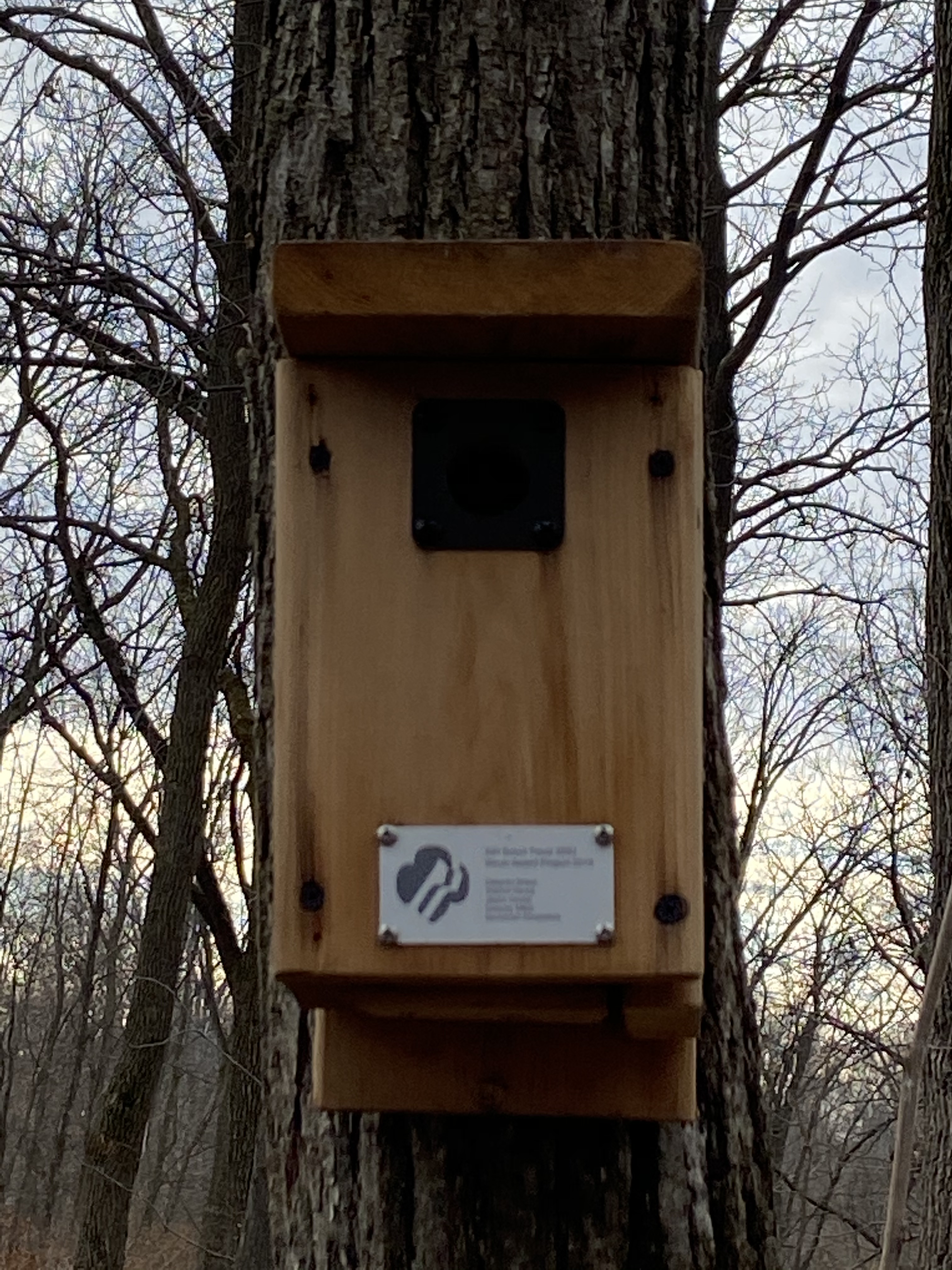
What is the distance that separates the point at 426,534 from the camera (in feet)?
4.45

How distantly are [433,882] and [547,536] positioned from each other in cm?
34

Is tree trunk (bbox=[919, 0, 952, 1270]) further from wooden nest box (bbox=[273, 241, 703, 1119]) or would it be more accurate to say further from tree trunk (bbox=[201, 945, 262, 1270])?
tree trunk (bbox=[201, 945, 262, 1270])

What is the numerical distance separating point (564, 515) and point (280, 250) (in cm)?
35

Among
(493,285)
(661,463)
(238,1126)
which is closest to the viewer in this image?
(493,285)

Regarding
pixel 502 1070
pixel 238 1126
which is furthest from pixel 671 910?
pixel 238 1126

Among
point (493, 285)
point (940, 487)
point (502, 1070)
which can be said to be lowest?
point (502, 1070)

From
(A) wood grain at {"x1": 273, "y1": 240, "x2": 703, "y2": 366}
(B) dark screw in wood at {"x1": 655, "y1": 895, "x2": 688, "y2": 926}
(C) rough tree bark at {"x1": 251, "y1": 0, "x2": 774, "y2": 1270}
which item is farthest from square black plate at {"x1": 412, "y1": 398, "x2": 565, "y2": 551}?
(B) dark screw in wood at {"x1": 655, "y1": 895, "x2": 688, "y2": 926}

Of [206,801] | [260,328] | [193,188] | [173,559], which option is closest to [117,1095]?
[206,801]

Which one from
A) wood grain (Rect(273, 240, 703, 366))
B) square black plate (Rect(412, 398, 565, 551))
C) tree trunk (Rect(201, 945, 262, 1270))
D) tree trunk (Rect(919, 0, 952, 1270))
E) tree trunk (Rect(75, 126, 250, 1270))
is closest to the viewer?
wood grain (Rect(273, 240, 703, 366))

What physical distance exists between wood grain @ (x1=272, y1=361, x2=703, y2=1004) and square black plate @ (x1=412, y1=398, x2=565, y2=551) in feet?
0.04

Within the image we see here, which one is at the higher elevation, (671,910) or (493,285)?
(493,285)

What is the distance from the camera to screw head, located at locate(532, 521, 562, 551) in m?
1.35

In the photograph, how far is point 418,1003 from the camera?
1333 mm

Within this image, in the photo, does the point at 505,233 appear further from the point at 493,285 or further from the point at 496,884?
the point at 496,884
